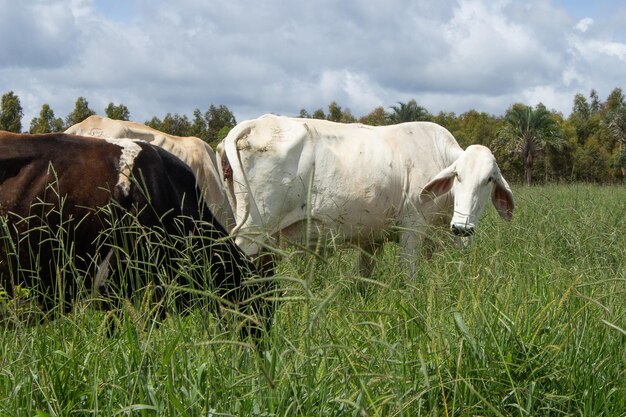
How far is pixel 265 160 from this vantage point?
7.21 meters

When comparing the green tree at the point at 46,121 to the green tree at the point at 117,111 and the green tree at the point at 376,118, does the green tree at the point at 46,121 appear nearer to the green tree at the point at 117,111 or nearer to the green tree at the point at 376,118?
the green tree at the point at 117,111

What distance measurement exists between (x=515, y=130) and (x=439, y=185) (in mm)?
66130

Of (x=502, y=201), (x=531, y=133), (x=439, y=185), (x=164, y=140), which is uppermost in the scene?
(x=531, y=133)

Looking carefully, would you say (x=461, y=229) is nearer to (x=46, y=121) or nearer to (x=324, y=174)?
(x=324, y=174)

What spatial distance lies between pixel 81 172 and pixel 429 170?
410 cm

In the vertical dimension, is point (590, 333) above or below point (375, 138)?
below

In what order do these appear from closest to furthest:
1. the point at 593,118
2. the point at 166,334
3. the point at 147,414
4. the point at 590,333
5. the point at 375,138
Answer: the point at 147,414 → the point at 166,334 → the point at 590,333 → the point at 375,138 → the point at 593,118

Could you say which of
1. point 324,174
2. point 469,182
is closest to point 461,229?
point 469,182

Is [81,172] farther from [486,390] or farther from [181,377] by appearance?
[486,390]

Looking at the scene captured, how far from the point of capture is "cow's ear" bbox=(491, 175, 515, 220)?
801cm

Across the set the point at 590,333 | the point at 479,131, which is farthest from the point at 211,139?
the point at 590,333

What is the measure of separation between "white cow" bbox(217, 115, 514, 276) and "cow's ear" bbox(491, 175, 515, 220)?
2 centimetres

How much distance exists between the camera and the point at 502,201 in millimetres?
8141

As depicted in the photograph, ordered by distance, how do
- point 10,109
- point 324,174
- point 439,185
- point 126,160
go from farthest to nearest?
point 10,109 → point 439,185 → point 324,174 → point 126,160
